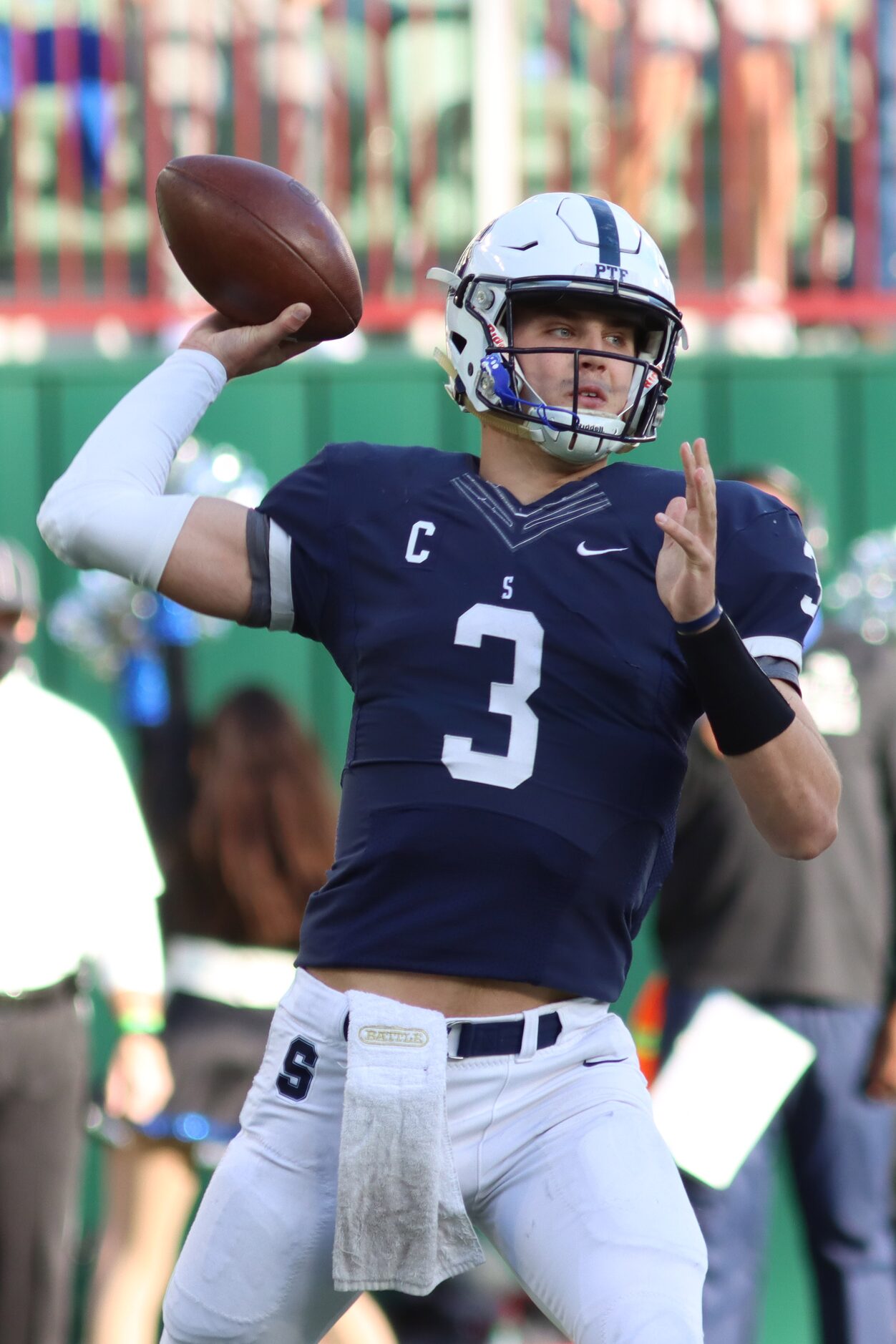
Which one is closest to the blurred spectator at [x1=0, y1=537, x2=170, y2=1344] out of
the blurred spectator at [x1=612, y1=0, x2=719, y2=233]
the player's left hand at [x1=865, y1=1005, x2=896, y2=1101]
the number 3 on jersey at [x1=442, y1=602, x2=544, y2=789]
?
the player's left hand at [x1=865, y1=1005, x2=896, y2=1101]

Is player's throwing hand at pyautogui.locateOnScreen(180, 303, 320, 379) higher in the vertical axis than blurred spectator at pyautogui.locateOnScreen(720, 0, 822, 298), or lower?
lower

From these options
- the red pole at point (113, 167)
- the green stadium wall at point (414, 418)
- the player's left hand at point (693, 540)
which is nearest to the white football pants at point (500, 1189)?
the player's left hand at point (693, 540)

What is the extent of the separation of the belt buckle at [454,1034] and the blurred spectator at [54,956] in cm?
212

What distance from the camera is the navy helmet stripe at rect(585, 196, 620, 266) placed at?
9.02ft

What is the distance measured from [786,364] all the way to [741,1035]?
2.45m

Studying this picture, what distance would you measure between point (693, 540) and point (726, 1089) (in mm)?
2338

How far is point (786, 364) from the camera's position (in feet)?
19.7

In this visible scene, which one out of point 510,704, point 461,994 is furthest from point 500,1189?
point 510,704

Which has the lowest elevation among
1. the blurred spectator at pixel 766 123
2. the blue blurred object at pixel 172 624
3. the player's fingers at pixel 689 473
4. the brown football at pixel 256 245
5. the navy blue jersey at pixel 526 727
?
the blue blurred object at pixel 172 624

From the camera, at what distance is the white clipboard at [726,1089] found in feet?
14.3

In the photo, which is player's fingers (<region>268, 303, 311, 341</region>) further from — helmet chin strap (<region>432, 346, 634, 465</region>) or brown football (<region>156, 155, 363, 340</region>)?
helmet chin strap (<region>432, 346, 634, 465</region>)

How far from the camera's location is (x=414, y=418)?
602 centimetres

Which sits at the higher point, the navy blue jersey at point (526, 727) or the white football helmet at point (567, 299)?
the white football helmet at point (567, 299)

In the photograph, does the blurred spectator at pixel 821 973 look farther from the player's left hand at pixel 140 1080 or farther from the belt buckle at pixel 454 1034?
the belt buckle at pixel 454 1034
